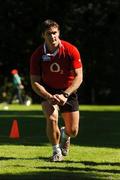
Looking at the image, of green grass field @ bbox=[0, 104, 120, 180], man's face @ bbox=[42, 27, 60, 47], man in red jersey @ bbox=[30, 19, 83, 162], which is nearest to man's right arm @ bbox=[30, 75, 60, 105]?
man in red jersey @ bbox=[30, 19, 83, 162]

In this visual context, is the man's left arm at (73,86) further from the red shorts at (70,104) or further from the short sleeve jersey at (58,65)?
the red shorts at (70,104)

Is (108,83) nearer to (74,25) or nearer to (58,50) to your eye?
(74,25)

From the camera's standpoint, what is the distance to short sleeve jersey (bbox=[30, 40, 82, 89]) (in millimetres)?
10000

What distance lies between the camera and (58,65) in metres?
10.0

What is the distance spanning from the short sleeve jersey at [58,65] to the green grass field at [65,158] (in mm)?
1206

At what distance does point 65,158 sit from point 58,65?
1.54 metres

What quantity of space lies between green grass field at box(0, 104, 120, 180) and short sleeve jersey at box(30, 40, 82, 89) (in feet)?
3.96

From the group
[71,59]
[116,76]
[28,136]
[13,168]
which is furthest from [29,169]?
[116,76]

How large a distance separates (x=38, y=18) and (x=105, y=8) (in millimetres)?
4856

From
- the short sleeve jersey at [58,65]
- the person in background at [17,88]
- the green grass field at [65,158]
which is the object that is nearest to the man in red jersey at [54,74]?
the short sleeve jersey at [58,65]

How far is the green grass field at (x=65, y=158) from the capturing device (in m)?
8.66

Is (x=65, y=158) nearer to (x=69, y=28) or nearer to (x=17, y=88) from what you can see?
(x=17, y=88)

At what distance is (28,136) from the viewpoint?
1519cm

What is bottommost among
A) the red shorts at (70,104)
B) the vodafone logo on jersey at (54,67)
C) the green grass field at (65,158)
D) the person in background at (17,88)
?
the person in background at (17,88)
